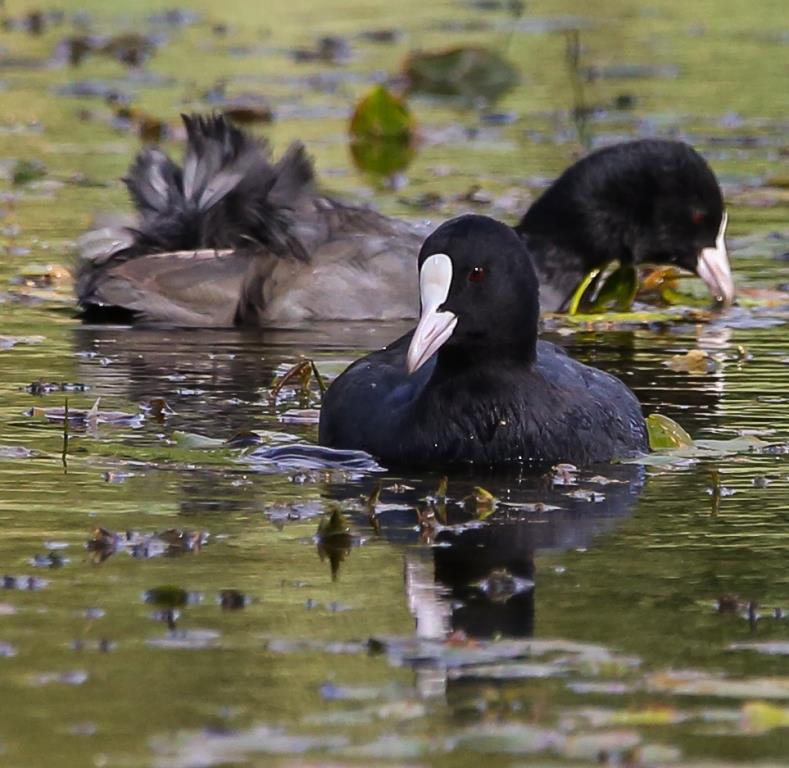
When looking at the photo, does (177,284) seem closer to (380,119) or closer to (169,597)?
(169,597)

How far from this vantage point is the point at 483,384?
7230 millimetres

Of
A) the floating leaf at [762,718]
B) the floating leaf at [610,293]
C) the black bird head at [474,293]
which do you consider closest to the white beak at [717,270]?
the floating leaf at [610,293]

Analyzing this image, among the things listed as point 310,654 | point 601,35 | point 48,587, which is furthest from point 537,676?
point 601,35

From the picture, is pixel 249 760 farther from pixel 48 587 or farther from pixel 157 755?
pixel 48 587

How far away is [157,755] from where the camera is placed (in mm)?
4438

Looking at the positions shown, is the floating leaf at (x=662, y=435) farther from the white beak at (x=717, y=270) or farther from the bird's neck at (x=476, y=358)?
the white beak at (x=717, y=270)

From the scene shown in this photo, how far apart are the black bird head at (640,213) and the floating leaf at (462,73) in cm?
728

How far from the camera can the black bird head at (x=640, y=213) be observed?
10781 millimetres

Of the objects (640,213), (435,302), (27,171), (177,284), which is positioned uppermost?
(27,171)

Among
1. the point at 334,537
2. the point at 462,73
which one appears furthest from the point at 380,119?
the point at 334,537

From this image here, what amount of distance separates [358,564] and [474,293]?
1.43 metres

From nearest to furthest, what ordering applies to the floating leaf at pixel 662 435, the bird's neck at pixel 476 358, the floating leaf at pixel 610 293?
the bird's neck at pixel 476 358, the floating leaf at pixel 662 435, the floating leaf at pixel 610 293

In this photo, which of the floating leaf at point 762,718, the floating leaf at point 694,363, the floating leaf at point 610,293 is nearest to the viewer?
the floating leaf at point 762,718

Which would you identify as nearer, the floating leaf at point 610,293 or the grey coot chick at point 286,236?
the grey coot chick at point 286,236
